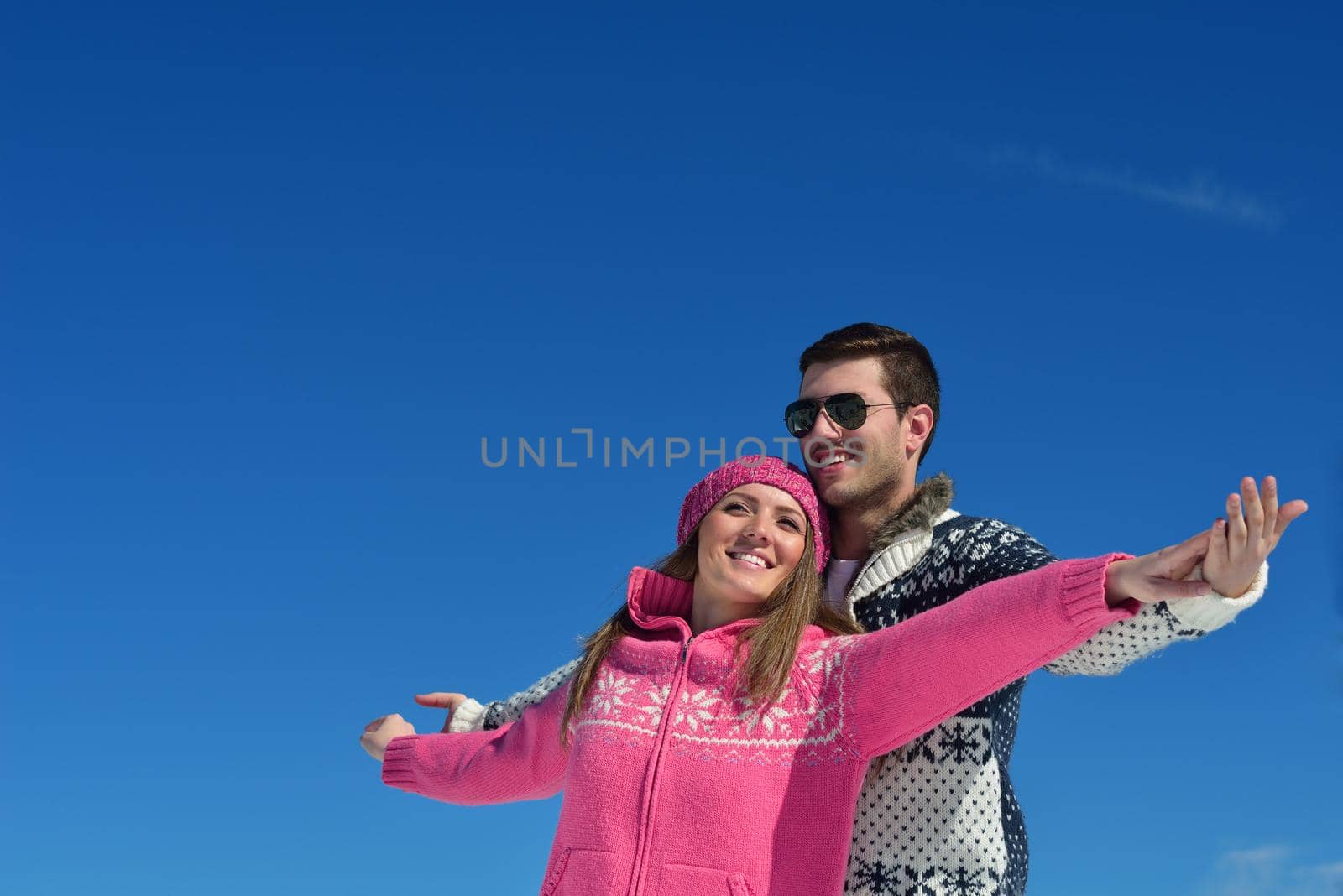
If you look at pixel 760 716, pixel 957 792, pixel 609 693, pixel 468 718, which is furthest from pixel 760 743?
pixel 468 718

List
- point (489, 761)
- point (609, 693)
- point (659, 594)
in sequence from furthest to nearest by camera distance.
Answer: point (489, 761) < point (659, 594) < point (609, 693)

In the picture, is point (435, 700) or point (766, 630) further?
point (435, 700)

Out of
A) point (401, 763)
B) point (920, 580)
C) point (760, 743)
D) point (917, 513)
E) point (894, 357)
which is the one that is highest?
point (894, 357)

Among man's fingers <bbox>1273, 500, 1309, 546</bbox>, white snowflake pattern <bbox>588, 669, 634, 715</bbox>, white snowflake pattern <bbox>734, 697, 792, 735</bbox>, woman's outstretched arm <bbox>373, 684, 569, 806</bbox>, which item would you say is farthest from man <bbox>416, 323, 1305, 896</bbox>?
white snowflake pattern <bbox>588, 669, 634, 715</bbox>

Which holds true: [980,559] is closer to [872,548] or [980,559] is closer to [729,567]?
[872,548]

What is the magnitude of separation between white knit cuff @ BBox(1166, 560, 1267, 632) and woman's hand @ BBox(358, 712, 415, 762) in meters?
4.17

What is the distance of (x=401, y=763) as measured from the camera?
6434mm

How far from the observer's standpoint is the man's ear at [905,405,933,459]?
6375 mm

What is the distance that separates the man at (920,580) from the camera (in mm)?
4129

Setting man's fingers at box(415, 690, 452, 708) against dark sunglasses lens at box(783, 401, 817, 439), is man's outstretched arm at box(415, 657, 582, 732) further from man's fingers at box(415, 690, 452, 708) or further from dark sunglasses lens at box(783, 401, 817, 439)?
dark sunglasses lens at box(783, 401, 817, 439)

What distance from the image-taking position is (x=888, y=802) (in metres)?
5.07

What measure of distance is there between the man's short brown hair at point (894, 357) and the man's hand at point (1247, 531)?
8.51ft

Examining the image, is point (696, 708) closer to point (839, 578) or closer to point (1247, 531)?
point (839, 578)

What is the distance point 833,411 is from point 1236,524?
2.68 meters
